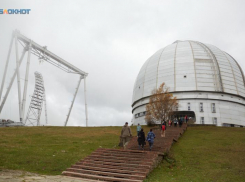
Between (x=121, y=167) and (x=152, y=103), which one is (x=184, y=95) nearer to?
(x=152, y=103)

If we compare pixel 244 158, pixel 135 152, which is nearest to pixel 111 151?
pixel 135 152

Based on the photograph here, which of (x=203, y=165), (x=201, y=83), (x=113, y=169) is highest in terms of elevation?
(x=201, y=83)

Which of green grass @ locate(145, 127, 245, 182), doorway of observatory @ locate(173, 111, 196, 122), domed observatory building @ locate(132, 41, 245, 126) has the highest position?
domed observatory building @ locate(132, 41, 245, 126)

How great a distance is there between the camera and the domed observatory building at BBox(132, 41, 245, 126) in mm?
47250

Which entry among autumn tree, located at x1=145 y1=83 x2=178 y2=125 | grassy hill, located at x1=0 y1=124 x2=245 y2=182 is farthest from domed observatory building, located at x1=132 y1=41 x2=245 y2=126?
grassy hill, located at x1=0 y1=124 x2=245 y2=182

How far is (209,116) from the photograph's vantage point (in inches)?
1831

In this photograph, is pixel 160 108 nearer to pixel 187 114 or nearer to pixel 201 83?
pixel 187 114

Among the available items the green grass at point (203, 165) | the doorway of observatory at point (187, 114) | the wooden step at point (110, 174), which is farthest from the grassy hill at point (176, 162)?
the doorway of observatory at point (187, 114)

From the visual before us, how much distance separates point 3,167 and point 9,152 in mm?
3549

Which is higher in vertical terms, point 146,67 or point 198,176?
point 146,67

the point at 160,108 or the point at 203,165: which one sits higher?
the point at 160,108

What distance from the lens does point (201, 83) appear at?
48.5 m

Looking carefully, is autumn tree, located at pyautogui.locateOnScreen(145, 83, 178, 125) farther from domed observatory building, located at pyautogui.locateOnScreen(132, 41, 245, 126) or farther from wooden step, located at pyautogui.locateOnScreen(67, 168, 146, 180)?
wooden step, located at pyautogui.locateOnScreen(67, 168, 146, 180)

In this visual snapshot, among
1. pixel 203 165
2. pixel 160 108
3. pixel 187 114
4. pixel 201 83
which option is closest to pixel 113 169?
pixel 203 165
